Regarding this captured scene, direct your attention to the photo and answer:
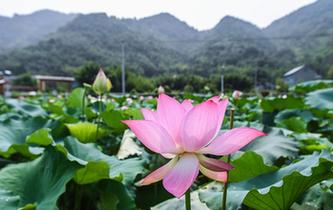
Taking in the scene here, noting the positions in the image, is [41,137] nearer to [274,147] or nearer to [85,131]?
[85,131]

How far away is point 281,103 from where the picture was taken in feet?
7.04

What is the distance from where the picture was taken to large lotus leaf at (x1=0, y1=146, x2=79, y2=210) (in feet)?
2.73

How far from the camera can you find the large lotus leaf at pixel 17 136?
1153mm

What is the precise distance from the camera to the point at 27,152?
46.6 inches

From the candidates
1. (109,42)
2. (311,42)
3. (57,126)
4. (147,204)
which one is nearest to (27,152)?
(57,126)

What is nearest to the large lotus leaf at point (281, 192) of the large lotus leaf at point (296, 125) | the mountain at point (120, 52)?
the large lotus leaf at point (296, 125)

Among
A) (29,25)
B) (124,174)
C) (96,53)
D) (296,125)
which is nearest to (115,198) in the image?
(124,174)

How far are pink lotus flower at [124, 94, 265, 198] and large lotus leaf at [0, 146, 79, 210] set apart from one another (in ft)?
1.38

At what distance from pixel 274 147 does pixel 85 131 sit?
0.65 metres

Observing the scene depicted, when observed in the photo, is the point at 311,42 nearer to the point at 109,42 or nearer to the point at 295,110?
the point at 109,42

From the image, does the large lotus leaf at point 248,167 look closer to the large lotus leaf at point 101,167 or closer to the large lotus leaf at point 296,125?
the large lotus leaf at point 101,167

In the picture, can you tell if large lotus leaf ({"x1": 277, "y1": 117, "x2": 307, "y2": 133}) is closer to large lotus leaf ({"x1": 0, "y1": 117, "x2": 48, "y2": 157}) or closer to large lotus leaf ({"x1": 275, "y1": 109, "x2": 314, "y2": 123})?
large lotus leaf ({"x1": 275, "y1": 109, "x2": 314, "y2": 123})

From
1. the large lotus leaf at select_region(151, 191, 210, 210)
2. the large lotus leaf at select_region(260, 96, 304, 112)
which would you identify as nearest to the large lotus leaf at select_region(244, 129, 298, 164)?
the large lotus leaf at select_region(151, 191, 210, 210)

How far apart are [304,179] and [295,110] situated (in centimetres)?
155
